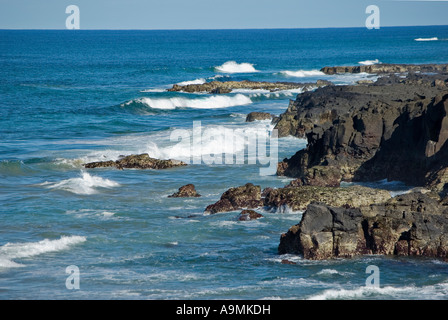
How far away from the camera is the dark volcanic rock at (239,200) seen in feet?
78.2

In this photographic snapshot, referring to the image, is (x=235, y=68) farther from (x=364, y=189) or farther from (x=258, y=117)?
(x=364, y=189)

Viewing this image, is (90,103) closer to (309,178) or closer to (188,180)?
(188,180)

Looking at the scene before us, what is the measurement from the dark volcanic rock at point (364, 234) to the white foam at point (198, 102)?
4353cm

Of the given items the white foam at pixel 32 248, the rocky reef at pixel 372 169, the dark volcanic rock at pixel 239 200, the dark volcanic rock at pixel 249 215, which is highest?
the rocky reef at pixel 372 169

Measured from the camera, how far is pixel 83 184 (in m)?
28.8

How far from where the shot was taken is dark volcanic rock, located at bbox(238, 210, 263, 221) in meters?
22.5

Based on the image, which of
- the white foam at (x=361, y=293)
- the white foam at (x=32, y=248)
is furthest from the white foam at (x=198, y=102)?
the white foam at (x=361, y=293)

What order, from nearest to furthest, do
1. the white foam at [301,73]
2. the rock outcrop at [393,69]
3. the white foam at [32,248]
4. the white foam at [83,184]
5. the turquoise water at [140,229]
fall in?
the turquoise water at [140,229] < the white foam at [32,248] < the white foam at [83,184] < the rock outcrop at [393,69] < the white foam at [301,73]

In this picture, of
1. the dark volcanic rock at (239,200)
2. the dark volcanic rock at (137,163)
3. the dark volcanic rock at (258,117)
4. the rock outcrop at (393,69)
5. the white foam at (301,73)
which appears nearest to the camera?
the dark volcanic rock at (239,200)

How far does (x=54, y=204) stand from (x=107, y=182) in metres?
4.01

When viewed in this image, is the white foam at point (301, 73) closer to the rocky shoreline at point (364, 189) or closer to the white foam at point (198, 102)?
the white foam at point (198, 102)

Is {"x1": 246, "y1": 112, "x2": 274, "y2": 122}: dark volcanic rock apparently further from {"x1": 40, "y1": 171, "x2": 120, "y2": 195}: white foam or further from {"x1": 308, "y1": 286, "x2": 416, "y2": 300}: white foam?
{"x1": 308, "y1": 286, "x2": 416, "y2": 300}: white foam

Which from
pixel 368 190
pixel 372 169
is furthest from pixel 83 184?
pixel 368 190
